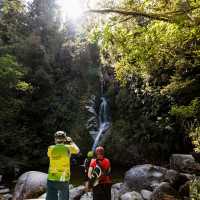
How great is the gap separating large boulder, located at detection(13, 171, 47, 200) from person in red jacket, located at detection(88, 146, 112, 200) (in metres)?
7.19

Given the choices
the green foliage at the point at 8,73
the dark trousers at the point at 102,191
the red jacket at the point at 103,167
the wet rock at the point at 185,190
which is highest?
the green foliage at the point at 8,73

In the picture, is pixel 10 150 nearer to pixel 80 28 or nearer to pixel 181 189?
pixel 181 189

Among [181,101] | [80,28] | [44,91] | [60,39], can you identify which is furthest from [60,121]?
[80,28]

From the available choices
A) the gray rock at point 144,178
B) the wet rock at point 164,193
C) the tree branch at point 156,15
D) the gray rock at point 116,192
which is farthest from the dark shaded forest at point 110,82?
the gray rock at point 116,192

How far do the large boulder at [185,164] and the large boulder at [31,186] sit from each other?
7.47 metres

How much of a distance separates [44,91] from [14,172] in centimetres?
807

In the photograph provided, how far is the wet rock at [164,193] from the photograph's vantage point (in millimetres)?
13172

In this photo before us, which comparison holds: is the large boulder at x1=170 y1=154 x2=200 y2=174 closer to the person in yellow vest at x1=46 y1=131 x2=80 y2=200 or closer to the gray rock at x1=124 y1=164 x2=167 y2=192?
the gray rock at x1=124 y1=164 x2=167 y2=192

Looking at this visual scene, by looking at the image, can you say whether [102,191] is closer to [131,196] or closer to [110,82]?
[131,196]

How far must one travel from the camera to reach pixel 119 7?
895cm

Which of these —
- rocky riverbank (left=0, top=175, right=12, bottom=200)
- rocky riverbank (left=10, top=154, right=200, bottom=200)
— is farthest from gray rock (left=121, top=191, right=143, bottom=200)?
rocky riverbank (left=0, top=175, right=12, bottom=200)

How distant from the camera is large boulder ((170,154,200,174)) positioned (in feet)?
62.0

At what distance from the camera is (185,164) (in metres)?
19.5

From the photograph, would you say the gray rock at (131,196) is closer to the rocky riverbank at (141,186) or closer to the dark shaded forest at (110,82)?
the rocky riverbank at (141,186)
